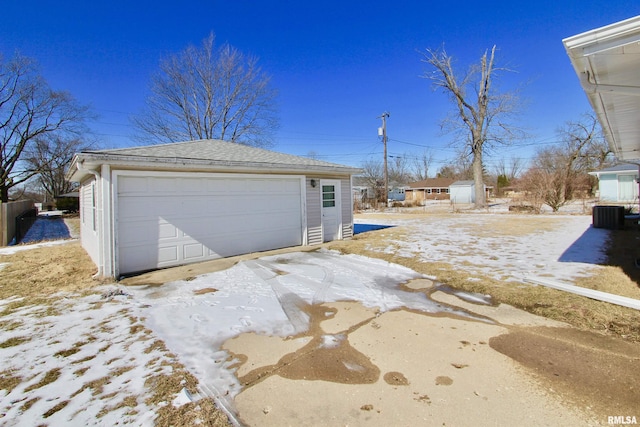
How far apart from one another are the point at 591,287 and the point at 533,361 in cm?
287

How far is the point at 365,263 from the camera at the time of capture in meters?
6.69

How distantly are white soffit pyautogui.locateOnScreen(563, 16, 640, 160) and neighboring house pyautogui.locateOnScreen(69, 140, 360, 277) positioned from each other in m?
6.19

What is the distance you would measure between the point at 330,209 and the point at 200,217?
4.12 meters

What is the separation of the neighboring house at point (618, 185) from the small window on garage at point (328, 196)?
1004 inches

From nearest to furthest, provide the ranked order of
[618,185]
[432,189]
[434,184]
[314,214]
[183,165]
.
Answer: [183,165] → [314,214] → [618,185] → [434,184] → [432,189]

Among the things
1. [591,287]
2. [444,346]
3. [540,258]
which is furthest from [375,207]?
[444,346]

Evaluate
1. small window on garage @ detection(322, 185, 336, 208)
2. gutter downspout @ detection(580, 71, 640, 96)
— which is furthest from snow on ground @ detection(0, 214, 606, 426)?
gutter downspout @ detection(580, 71, 640, 96)

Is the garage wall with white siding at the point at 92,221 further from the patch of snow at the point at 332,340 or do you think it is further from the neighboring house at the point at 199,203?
the patch of snow at the point at 332,340

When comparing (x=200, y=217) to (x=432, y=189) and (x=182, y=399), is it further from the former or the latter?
(x=432, y=189)

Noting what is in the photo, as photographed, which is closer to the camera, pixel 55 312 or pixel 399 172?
pixel 55 312

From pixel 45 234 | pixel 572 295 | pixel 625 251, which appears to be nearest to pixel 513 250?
pixel 625 251

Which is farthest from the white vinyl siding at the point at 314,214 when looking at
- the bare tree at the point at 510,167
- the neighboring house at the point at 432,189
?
the bare tree at the point at 510,167

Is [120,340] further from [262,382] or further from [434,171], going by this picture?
[434,171]

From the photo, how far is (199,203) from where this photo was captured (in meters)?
7.04
